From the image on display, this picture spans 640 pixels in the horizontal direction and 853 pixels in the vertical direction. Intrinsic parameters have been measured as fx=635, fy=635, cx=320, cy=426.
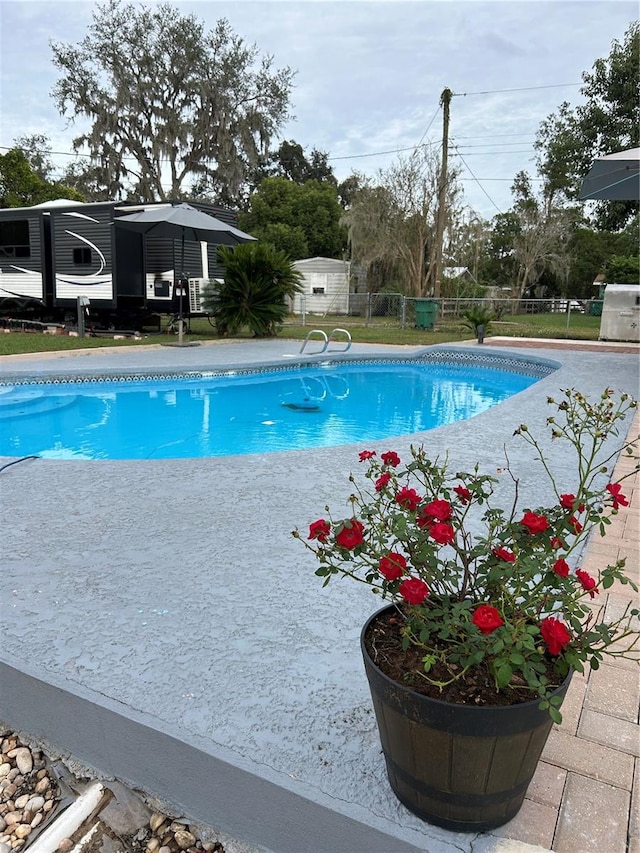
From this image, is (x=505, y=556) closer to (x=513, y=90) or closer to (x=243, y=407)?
(x=243, y=407)

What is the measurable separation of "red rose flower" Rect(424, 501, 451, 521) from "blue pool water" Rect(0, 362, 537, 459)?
169 inches

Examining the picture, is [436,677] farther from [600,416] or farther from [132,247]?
[132,247]

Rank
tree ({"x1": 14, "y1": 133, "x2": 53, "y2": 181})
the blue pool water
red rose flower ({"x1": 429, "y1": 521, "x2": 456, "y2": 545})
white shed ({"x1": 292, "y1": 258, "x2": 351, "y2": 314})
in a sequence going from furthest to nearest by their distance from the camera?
tree ({"x1": 14, "y1": 133, "x2": 53, "y2": 181}) < white shed ({"x1": 292, "y1": 258, "x2": 351, "y2": 314}) < the blue pool water < red rose flower ({"x1": 429, "y1": 521, "x2": 456, "y2": 545})

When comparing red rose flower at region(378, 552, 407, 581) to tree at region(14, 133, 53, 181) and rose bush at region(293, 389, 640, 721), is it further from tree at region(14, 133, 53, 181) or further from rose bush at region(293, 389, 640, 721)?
tree at region(14, 133, 53, 181)

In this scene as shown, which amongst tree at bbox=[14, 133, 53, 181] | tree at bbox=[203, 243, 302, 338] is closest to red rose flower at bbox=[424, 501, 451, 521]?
tree at bbox=[203, 243, 302, 338]

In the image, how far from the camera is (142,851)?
1467 millimetres

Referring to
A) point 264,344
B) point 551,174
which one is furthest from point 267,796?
point 551,174

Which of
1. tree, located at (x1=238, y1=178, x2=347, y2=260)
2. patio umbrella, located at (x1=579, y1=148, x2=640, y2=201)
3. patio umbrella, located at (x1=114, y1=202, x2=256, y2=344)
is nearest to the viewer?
patio umbrella, located at (x1=579, y1=148, x2=640, y2=201)

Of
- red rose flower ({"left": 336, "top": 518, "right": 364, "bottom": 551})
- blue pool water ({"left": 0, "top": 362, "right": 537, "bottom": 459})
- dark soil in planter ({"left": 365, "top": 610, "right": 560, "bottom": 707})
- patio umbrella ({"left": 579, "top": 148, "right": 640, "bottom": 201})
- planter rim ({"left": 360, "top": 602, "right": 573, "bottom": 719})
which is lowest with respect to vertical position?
blue pool water ({"left": 0, "top": 362, "right": 537, "bottom": 459})

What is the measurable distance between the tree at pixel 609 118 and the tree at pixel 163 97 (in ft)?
38.4

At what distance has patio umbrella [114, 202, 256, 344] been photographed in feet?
33.8

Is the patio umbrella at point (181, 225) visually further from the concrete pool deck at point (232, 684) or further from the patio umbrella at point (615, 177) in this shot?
the concrete pool deck at point (232, 684)

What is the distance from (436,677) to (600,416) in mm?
1004

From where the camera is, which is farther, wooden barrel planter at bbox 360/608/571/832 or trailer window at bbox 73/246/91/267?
trailer window at bbox 73/246/91/267
